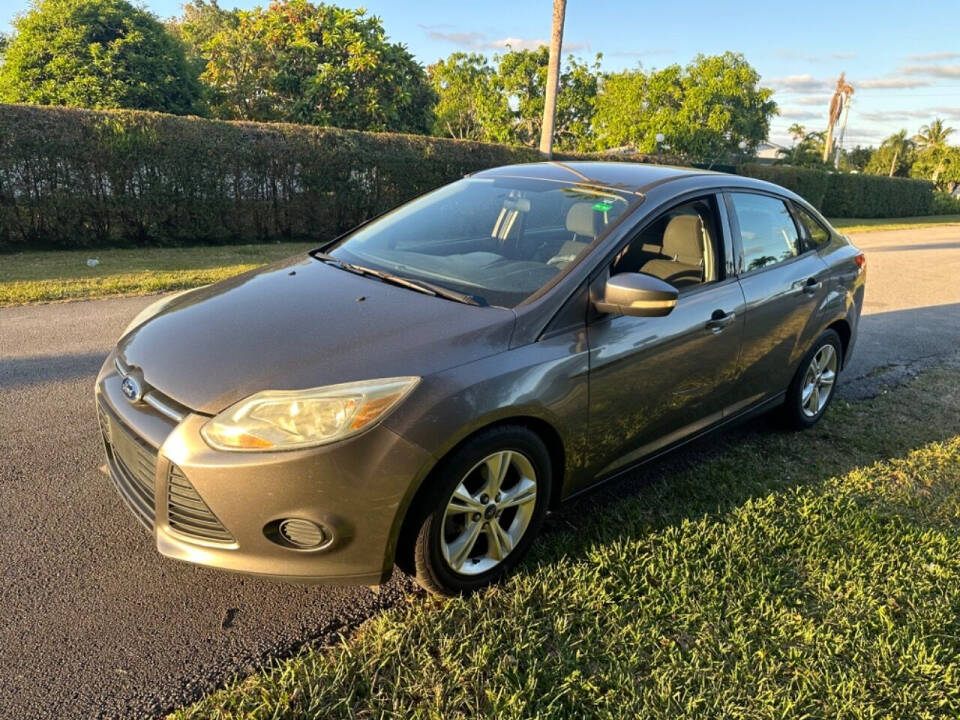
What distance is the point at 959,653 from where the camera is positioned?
243 cm

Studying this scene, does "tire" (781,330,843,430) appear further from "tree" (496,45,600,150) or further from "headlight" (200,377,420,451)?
"tree" (496,45,600,150)

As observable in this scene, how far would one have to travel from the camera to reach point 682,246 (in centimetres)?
346

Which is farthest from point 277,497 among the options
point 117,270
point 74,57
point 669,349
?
point 74,57

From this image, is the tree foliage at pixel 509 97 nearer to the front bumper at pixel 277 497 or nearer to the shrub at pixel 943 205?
the shrub at pixel 943 205

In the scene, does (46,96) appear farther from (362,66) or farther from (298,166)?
(298,166)

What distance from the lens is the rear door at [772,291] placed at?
144 inches

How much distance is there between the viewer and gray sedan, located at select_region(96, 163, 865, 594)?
7.15 feet

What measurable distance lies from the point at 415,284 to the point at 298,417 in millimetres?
980

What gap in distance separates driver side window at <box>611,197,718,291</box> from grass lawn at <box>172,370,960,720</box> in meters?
1.11

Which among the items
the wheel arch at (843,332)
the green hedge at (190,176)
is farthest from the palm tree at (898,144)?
the wheel arch at (843,332)

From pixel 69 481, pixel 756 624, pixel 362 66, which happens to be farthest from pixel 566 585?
pixel 362 66

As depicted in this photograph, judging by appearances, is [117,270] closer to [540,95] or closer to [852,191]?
[852,191]

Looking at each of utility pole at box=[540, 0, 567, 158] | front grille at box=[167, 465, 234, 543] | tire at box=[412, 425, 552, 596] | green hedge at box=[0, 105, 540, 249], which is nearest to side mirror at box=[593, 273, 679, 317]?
tire at box=[412, 425, 552, 596]

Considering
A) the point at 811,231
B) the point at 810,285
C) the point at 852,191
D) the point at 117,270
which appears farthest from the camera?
the point at 852,191
